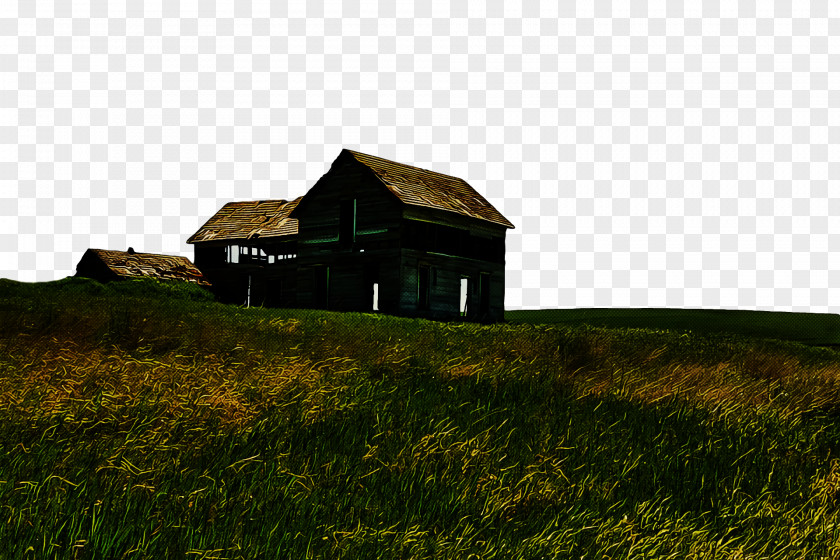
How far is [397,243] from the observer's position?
3281cm

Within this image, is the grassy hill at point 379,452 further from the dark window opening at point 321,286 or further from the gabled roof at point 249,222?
the gabled roof at point 249,222

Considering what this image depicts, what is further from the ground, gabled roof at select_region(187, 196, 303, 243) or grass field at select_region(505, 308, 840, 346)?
gabled roof at select_region(187, 196, 303, 243)

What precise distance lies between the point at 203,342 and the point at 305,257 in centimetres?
2447

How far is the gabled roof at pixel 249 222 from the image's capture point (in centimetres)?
4516

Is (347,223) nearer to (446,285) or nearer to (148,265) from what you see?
(446,285)

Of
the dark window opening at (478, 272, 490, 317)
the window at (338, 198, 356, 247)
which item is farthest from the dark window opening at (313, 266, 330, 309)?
the dark window opening at (478, 272, 490, 317)

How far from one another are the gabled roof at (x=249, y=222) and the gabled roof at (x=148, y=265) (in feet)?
6.73

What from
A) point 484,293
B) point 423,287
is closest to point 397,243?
point 423,287

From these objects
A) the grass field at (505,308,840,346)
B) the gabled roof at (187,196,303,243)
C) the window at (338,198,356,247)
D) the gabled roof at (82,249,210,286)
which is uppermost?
the gabled roof at (187,196,303,243)

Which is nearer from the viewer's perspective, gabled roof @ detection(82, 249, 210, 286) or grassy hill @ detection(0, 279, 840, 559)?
grassy hill @ detection(0, 279, 840, 559)

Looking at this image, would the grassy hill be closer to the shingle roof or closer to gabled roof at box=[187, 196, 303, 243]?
the shingle roof

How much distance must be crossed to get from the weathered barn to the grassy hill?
66.3 feet

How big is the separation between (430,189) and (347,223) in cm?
435

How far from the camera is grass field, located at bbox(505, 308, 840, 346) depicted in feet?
150
